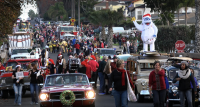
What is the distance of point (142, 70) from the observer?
16.3 m

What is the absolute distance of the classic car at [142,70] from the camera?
15.4 m

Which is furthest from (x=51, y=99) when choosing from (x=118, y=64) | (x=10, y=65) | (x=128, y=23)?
(x=128, y=23)

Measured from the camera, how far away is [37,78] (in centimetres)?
1588

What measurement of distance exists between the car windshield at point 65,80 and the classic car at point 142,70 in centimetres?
290

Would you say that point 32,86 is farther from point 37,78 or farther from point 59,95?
point 59,95

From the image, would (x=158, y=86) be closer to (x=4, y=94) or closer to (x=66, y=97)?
(x=66, y=97)

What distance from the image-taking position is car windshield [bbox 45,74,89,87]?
13133 millimetres

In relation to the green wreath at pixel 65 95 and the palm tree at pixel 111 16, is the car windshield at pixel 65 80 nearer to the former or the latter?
the green wreath at pixel 65 95

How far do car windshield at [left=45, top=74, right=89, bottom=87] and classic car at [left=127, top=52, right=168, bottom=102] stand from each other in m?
2.90

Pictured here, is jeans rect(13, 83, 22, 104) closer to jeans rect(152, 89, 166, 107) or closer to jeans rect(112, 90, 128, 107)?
jeans rect(112, 90, 128, 107)

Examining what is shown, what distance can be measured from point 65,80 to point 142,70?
416 centimetres

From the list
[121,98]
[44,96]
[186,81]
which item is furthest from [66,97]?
[186,81]

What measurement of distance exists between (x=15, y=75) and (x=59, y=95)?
485 cm

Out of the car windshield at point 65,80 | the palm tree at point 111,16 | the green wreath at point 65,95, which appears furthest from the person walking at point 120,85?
the palm tree at point 111,16
